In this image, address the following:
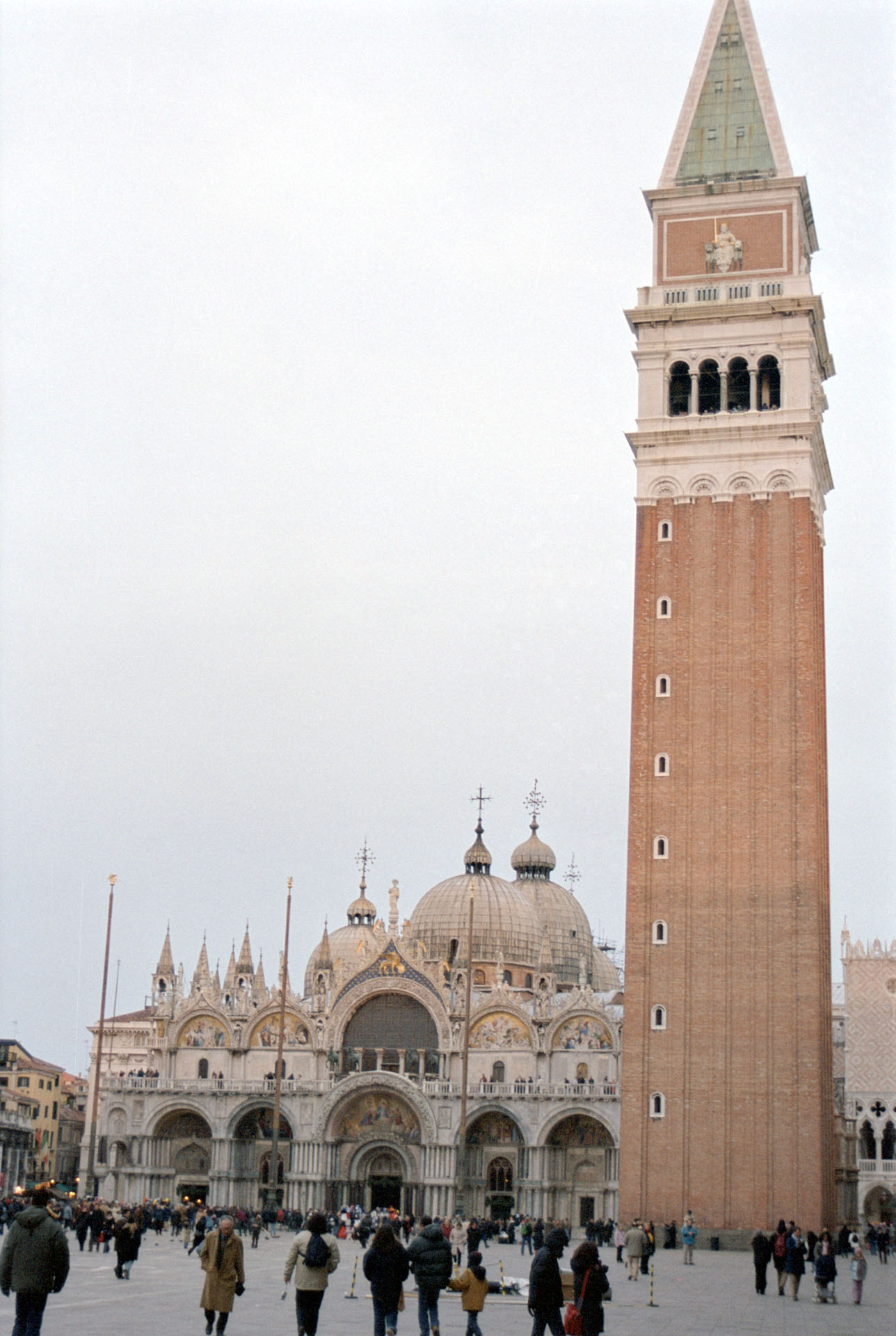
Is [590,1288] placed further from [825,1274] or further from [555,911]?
[555,911]

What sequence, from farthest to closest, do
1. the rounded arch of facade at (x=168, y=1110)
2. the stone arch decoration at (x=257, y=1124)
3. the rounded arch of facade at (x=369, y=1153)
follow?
the rounded arch of facade at (x=168, y=1110) → the stone arch decoration at (x=257, y=1124) → the rounded arch of facade at (x=369, y=1153)

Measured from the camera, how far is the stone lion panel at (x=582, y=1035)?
6812 centimetres

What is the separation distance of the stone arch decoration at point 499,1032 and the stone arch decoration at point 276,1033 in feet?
24.3

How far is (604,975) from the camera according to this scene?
9362 cm

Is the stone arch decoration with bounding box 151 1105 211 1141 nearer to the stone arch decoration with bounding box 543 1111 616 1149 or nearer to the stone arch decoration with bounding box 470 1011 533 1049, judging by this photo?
the stone arch decoration with bounding box 470 1011 533 1049

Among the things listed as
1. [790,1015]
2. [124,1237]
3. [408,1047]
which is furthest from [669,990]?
[124,1237]

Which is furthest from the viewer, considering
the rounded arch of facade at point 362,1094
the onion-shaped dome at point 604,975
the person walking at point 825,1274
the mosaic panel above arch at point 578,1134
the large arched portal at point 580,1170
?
the onion-shaped dome at point 604,975

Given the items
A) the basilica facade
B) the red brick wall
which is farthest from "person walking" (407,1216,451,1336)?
the basilica facade

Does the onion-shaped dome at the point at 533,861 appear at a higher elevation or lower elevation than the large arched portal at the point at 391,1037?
higher

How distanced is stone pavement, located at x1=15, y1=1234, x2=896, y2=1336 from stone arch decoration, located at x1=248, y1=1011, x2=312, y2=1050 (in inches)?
1270

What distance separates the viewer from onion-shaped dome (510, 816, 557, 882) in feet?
301

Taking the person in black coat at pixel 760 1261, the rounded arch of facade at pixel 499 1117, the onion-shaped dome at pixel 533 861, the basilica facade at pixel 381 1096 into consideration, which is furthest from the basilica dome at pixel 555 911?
the person in black coat at pixel 760 1261

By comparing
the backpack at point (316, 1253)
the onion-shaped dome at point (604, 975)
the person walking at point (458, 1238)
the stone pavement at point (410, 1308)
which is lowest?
the stone pavement at point (410, 1308)

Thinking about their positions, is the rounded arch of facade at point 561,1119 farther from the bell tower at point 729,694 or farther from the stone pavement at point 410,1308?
the stone pavement at point 410,1308
